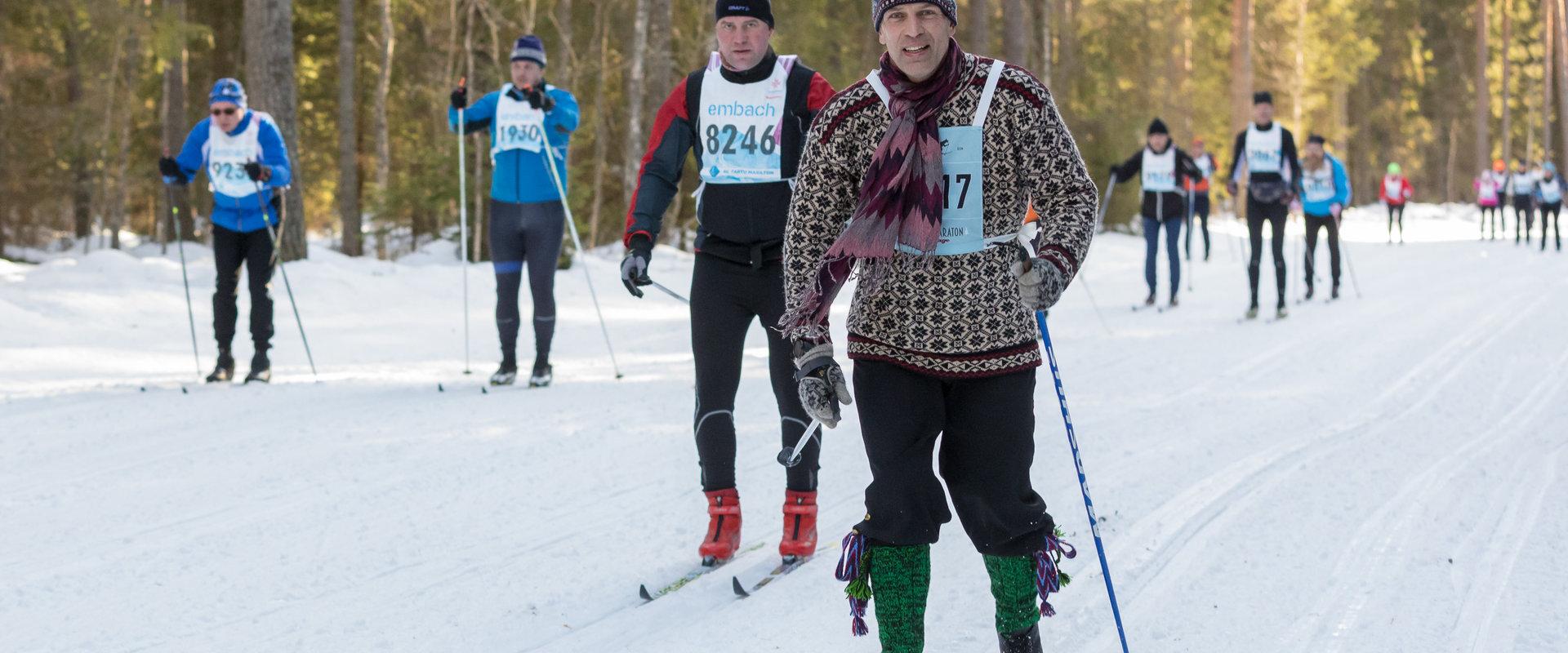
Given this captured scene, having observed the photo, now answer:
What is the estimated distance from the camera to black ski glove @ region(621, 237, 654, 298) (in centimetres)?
445

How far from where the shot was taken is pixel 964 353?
9.95ft

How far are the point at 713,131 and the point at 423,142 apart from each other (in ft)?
68.4

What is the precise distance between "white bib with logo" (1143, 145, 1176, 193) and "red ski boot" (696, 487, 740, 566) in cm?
996

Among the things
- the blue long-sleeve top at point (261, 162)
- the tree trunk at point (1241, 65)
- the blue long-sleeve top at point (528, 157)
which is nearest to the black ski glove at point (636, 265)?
the blue long-sleeve top at point (528, 157)

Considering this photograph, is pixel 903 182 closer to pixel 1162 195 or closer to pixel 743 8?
pixel 743 8

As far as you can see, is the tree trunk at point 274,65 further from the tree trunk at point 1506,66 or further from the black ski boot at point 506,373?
the tree trunk at point 1506,66

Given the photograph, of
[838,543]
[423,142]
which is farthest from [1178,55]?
[838,543]

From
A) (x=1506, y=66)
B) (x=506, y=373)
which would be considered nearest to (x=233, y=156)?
(x=506, y=373)

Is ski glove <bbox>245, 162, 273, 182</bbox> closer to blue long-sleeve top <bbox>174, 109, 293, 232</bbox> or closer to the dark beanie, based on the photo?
blue long-sleeve top <bbox>174, 109, 293, 232</bbox>

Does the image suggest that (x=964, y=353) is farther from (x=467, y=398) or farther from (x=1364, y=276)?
(x=1364, y=276)

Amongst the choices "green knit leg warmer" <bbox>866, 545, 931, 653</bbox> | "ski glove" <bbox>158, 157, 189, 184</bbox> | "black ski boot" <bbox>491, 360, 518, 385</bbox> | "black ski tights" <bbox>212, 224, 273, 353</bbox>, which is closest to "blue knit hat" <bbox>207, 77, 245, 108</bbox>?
"ski glove" <bbox>158, 157, 189, 184</bbox>

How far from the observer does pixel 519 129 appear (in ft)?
27.1

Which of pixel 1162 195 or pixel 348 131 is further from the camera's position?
pixel 348 131

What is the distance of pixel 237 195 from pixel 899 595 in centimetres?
669
